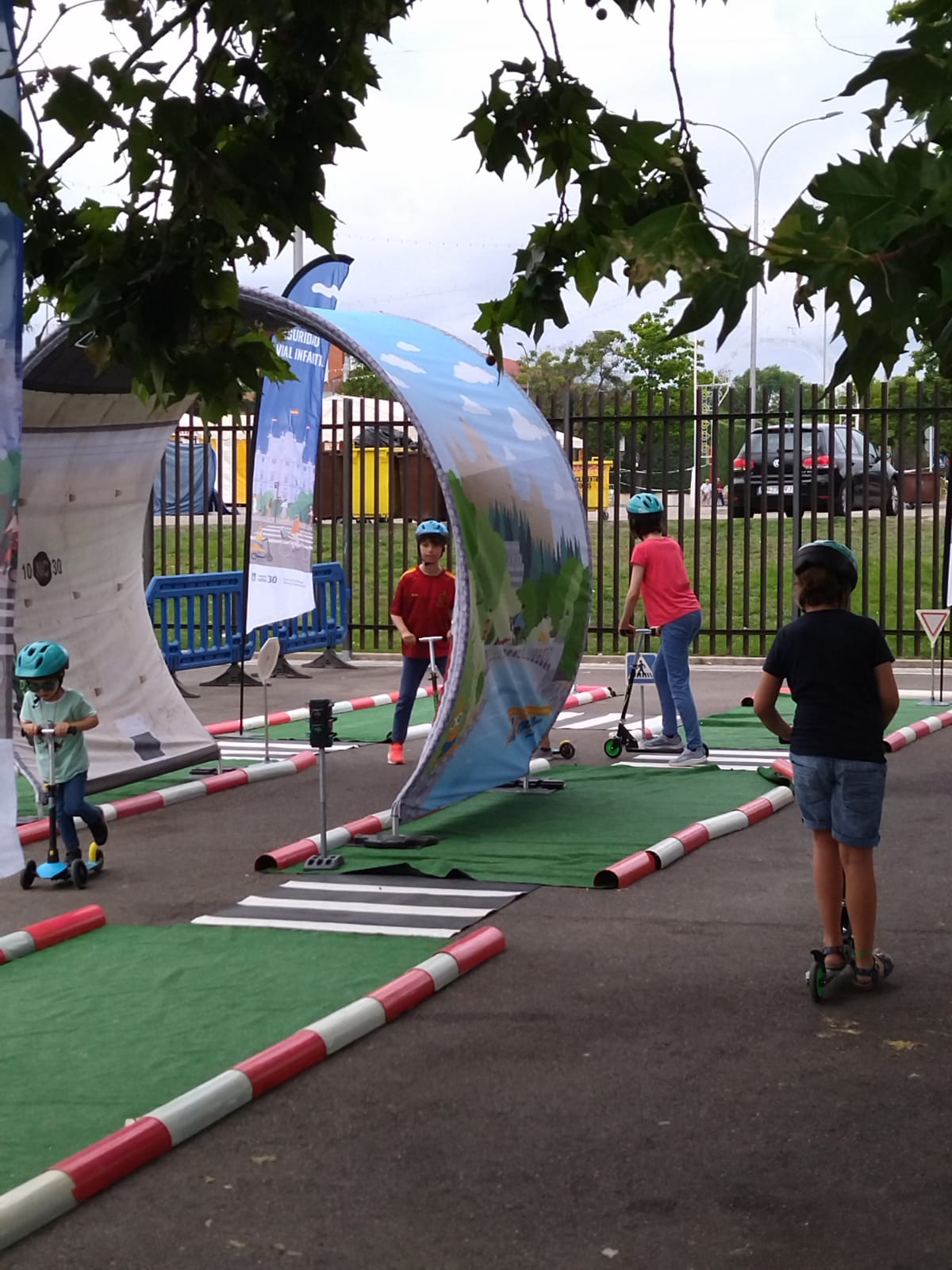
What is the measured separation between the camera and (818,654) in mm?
6816

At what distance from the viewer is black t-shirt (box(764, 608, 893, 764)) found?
671 cm

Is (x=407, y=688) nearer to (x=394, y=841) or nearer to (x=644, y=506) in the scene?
(x=644, y=506)

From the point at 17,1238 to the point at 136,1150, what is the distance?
1.82 feet

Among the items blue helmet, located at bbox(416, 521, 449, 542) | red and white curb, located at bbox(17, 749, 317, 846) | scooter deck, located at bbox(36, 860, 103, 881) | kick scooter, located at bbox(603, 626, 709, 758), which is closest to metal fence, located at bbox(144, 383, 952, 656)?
kick scooter, located at bbox(603, 626, 709, 758)

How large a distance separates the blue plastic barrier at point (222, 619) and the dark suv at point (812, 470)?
483 centimetres

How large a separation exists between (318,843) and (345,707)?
6.79 metres

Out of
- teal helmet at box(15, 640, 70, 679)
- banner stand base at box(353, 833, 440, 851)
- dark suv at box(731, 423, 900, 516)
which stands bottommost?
banner stand base at box(353, 833, 440, 851)

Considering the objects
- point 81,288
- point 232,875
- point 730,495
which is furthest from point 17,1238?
point 730,495

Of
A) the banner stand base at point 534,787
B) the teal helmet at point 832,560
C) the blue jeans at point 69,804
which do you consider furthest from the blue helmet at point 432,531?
the teal helmet at point 832,560

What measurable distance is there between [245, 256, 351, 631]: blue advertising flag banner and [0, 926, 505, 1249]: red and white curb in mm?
7519

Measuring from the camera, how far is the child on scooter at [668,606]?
12.9m

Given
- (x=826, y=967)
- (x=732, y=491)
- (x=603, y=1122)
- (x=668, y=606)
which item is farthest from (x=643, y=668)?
(x=603, y=1122)

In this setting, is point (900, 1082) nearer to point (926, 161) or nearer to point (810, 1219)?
point (810, 1219)

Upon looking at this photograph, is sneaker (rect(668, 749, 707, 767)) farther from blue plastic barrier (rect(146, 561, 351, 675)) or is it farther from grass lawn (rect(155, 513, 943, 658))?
blue plastic barrier (rect(146, 561, 351, 675))
